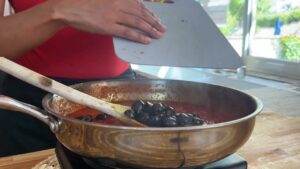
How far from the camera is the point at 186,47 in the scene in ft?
1.77

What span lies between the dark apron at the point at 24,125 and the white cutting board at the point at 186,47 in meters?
0.25

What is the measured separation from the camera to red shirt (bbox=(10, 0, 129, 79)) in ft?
2.51

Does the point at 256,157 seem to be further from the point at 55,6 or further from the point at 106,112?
Result: the point at 55,6

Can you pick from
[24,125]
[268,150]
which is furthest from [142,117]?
[24,125]

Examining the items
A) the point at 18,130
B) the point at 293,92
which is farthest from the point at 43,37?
the point at 293,92

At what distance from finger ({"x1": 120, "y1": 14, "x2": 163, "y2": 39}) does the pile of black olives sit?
14 cm

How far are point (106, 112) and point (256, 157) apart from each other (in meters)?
0.29

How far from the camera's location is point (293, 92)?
1.44 m

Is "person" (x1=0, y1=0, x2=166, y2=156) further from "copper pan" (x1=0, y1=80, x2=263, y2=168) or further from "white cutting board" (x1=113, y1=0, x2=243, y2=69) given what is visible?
"copper pan" (x1=0, y1=80, x2=263, y2=168)

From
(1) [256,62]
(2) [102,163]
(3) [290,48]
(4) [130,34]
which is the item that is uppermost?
(4) [130,34]

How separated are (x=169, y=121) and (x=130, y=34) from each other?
0.20 m

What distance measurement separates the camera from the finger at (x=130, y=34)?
1.78 ft

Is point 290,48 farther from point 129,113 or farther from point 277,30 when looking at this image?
point 129,113

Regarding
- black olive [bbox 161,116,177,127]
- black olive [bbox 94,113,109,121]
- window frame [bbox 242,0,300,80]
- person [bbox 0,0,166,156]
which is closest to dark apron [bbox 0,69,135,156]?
person [bbox 0,0,166,156]
